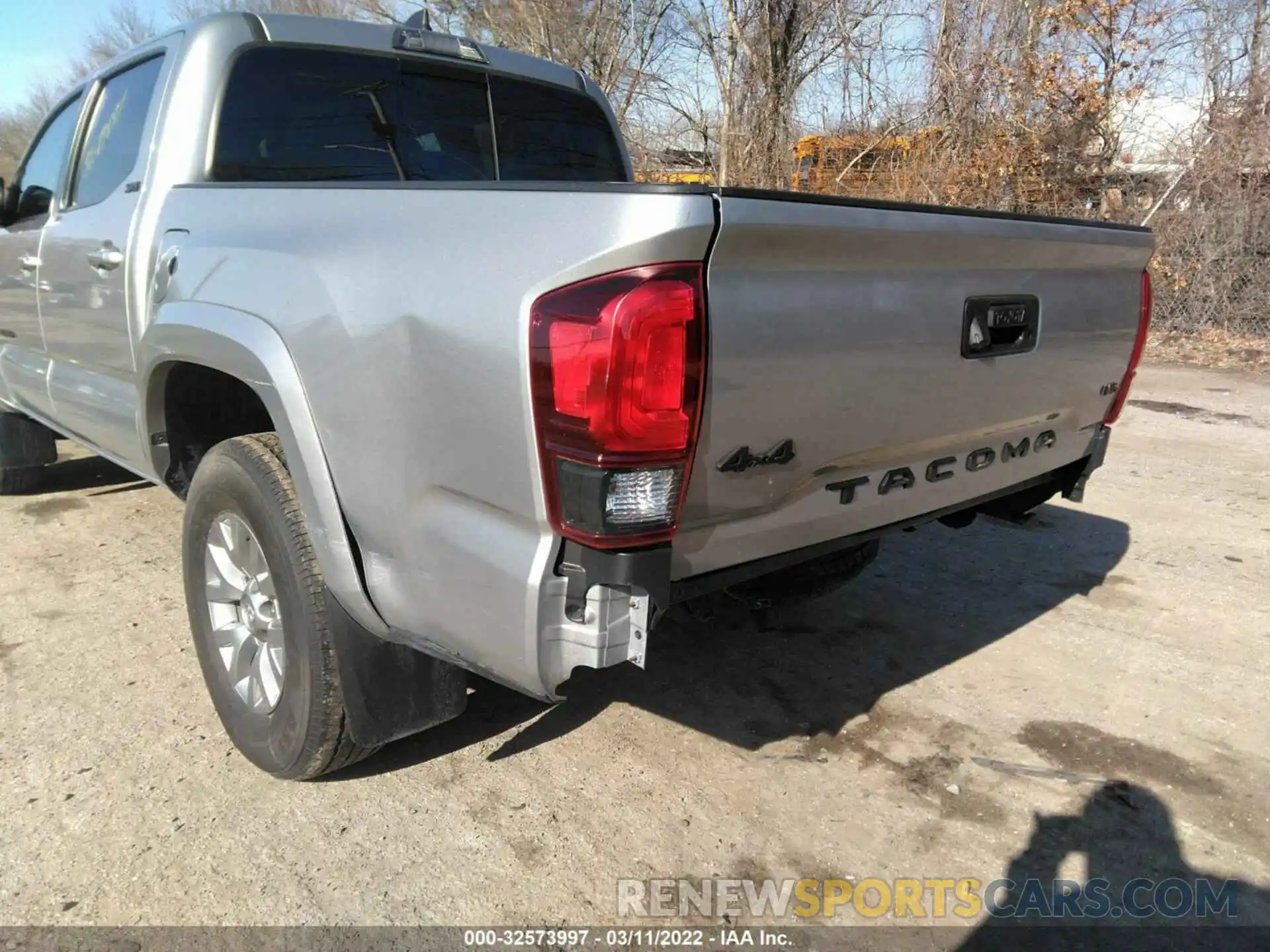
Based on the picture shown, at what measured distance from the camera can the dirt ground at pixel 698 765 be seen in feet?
7.55

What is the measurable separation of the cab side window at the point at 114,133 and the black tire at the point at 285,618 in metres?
1.37

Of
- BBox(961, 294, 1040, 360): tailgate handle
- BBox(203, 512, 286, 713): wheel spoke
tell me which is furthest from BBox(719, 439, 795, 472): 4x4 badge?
BBox(203, 512, 286, 713): wheel spoke

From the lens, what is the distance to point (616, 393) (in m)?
1.65

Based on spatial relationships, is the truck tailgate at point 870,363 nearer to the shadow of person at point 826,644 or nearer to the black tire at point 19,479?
the shadow of person at point 826,644

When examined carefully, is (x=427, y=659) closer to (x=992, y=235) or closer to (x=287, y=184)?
(x=287, y=184)

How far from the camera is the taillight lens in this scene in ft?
5.38

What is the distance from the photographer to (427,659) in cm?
237

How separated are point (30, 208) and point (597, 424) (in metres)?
3.59

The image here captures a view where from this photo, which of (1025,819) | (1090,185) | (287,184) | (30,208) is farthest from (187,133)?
(1090,185)

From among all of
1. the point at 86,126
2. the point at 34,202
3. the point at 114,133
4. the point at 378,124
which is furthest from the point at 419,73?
the point at 34,202

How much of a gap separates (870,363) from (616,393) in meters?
0.72

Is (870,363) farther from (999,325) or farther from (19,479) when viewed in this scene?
(19,479)

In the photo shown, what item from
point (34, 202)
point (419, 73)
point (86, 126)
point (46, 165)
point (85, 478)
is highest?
point (419, 73)

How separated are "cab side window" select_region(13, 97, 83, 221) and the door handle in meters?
0.82
